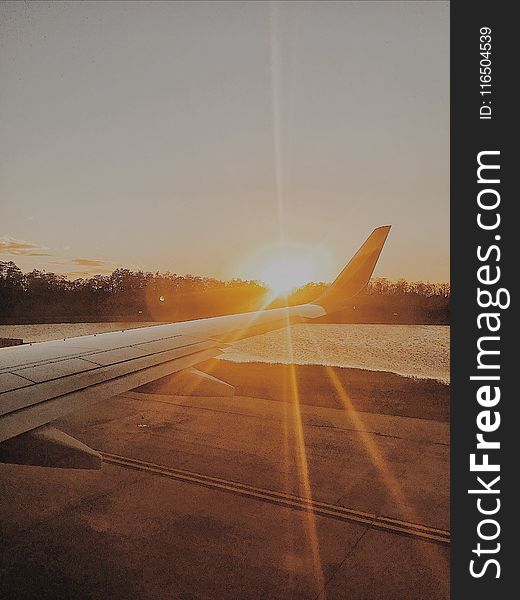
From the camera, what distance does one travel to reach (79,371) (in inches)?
215

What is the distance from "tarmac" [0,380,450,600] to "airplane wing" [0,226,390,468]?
5.85 feet

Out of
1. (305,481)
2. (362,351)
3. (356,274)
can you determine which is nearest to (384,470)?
(305,481)

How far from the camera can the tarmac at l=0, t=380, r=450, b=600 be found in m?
5.35

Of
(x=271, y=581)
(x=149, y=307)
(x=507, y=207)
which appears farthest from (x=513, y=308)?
(x=149, y=307)

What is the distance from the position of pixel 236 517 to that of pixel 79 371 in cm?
326

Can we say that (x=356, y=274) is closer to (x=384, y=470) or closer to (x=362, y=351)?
(x=384, y=470)

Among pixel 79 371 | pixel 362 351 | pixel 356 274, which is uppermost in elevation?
pixel 356 274

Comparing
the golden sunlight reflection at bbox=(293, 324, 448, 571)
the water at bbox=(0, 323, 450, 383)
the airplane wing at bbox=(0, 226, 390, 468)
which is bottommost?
the golden sunlight reflection at bbox=(293, 324, 448, 571)

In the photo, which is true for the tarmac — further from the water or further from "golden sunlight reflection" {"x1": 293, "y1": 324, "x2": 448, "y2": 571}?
the water

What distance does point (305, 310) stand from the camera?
10.5 meters

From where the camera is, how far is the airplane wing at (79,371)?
4.63m

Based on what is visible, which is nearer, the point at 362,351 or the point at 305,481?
the point at 305,481

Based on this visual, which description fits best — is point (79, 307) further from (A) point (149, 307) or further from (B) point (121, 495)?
(B) point (121, 495)

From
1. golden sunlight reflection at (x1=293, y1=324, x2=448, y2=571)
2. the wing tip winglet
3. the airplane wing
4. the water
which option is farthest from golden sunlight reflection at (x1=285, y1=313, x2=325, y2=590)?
the water
